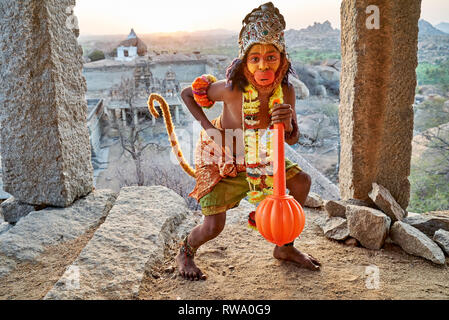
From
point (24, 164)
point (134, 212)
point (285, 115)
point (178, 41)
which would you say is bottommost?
point (134, 212)

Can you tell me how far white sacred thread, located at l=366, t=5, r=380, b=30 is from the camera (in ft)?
8.14

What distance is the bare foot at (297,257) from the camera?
2.15 metres

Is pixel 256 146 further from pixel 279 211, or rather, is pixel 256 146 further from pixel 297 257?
pixel 297 257

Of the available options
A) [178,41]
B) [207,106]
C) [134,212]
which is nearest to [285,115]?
[207,106]

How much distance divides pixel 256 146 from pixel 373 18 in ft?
4.41

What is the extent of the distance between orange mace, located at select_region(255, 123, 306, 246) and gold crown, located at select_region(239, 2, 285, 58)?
515 mm

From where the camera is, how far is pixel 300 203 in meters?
2.10

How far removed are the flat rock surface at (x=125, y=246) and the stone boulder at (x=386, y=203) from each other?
1468 mm

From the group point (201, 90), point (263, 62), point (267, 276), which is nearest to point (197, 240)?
Answer: point (267, 276)

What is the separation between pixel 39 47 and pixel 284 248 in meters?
2.19

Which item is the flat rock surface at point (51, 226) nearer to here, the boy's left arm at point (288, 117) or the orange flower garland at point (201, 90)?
the orange flower garland at point (201, 90)

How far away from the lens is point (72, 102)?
2842mm

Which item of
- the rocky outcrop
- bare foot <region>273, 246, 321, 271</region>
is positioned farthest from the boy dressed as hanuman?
the rocky outcrop
